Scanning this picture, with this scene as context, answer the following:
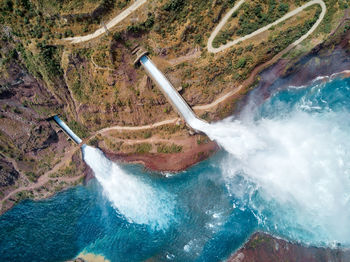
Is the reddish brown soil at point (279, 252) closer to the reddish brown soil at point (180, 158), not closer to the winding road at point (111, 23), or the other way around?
the reddish brown soil at point (180, 158)

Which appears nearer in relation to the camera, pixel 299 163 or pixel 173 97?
pixel 299 163

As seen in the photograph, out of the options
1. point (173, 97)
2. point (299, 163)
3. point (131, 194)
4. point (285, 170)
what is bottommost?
point (299, 163)

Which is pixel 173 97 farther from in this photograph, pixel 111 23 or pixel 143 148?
pixel 111 23

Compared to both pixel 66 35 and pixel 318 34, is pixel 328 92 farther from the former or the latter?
pixel 66 35

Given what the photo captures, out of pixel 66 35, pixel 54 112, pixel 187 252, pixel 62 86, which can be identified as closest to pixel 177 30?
pixel 66 35

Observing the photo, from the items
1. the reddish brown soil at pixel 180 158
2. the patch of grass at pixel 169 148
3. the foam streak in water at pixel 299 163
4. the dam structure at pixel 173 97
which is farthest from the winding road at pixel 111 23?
the foam streak in water at pixel 299 163

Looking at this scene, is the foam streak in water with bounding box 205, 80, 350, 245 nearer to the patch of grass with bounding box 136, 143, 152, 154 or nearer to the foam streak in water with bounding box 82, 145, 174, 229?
the patch of grass with bounding box 136, 143, 152, 154

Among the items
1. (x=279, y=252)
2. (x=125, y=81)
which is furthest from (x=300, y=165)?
(x=125, y=81)
